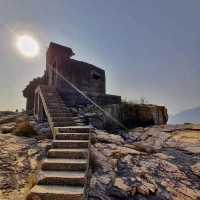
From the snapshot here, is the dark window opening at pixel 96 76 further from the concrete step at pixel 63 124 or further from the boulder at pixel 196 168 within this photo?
the boulder at pixel 196 168

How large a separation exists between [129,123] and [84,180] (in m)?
5.50

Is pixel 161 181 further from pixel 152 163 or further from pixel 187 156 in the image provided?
pixel 187 156

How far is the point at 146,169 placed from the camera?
4.27 m

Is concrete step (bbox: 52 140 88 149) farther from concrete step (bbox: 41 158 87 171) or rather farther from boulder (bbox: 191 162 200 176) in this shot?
boulder (bbox: 191 162 200 176)

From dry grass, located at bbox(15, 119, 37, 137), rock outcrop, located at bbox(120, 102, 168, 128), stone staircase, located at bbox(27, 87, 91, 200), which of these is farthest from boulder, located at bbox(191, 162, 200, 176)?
dry grass, located at bbox(15, 119, 37, 137)

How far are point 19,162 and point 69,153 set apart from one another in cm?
117

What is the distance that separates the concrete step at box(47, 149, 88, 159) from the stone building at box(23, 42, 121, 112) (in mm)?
6158

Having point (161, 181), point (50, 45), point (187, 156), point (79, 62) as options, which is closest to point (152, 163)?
point (161, 181)

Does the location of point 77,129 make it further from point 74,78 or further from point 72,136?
point 74,78

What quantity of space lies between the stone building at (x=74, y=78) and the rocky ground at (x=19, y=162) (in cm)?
482

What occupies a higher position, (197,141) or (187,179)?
(197,141)

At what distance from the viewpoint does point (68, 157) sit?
13.8 feet

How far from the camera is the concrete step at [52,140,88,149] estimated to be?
451cm

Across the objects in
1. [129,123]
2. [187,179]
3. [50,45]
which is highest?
[50,45]
